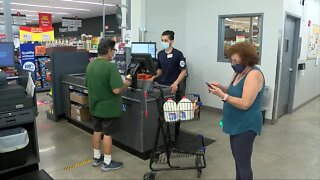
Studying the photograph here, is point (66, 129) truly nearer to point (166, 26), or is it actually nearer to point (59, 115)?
point (59, 115)

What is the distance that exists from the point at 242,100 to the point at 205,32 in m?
4.08

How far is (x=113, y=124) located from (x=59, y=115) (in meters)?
2.46

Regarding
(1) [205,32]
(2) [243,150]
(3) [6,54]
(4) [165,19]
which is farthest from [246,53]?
(4) [165,19]

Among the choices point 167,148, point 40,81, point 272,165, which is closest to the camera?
point 167,148

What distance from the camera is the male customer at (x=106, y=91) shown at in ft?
9.48

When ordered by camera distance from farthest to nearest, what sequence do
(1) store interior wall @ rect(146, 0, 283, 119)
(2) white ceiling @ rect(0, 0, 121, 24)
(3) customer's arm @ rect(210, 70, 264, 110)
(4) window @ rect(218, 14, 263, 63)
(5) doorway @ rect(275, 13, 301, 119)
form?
(2) white ceiling @ rect(0, 0, 121, 24) < (5) doorway @ rect(275, 13, 301, 119) < (4) window @ rect(218, 14, 263, 63) < (1) store interior wall @ rect(146, 0, 283, 119) < (3) customer's arm @ rect(210, 70, 264, 110)

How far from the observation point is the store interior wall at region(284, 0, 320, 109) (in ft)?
18.4

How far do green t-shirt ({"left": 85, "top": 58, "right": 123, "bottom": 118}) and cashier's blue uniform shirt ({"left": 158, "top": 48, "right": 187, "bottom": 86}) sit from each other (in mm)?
952

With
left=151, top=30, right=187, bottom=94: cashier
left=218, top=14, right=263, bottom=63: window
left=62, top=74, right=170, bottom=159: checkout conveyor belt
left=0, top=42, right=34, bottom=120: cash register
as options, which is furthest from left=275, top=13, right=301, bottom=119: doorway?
left=0, top=42, right=34, bottom=120: cash register

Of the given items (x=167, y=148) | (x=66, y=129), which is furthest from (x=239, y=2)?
(x=66, y=129)

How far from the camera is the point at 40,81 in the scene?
316 inches

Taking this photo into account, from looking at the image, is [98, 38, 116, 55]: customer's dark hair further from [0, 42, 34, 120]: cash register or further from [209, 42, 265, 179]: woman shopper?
[209, 42, 265, 179]: woman shopper

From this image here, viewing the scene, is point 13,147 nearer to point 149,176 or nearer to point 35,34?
point 149,176

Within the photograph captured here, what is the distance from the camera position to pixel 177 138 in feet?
11.2
